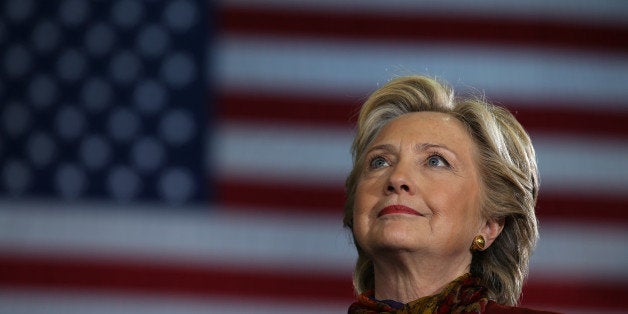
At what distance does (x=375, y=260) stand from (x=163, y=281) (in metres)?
1.79

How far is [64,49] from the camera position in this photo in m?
3.90

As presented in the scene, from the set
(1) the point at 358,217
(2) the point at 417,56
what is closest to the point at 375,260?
(1) the point at 358,217

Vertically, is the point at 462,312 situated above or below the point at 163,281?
below

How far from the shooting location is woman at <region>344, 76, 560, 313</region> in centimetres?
200

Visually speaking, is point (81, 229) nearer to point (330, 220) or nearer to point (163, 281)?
point (163, 281)

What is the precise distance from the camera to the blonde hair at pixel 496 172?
211 centimetres

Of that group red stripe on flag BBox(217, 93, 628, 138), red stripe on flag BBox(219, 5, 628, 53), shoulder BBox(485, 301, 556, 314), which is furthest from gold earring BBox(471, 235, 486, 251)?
red stripe on flag BBox(219, 5, 628, 53)

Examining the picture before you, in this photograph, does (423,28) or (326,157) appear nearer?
(326,157)

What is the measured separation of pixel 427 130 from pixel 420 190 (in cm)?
15

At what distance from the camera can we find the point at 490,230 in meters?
2.13

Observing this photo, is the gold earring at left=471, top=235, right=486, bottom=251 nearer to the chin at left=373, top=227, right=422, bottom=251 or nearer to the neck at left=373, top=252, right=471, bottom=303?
the neck at left=373, top=252, right=471, bottom=303

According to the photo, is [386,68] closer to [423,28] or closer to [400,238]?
[423,28]

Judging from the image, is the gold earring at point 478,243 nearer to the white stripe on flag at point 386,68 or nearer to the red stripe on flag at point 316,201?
the red stripe on flag at point 316,201

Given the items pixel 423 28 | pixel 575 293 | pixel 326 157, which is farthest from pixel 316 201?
pixel 575 293
